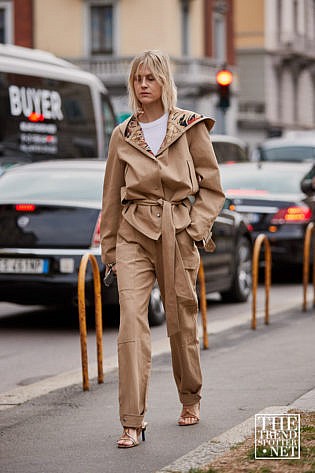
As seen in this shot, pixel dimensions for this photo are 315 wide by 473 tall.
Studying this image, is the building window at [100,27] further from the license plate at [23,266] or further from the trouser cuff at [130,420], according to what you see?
the trouser cuff at [130,420]

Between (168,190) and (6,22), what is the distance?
42.4 m

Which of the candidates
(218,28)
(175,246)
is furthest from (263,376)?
(218,28)

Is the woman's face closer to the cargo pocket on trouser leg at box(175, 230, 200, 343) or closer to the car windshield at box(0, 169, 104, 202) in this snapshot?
the cargo pocket on trouser leg at box(175, 230, 200, 343)

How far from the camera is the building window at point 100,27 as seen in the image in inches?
1906

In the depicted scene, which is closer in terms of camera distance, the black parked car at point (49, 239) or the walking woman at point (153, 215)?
the walking woman at point (153, 215)

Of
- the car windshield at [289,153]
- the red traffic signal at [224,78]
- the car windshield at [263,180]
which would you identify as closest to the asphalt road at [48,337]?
the car windshield at [263,180]

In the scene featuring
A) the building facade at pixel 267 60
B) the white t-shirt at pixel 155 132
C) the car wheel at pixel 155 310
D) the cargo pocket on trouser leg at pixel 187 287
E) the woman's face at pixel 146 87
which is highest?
the building facade at pixel 267 60

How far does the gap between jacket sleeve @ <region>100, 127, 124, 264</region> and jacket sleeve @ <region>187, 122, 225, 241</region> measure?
0.38 metres

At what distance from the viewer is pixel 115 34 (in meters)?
48.5

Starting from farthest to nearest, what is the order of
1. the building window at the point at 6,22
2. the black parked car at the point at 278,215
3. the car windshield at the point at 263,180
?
1. the building window at the point at 6,22
2. the car windshield at the point at 263,180
3. the black parked car at the point at 278,215

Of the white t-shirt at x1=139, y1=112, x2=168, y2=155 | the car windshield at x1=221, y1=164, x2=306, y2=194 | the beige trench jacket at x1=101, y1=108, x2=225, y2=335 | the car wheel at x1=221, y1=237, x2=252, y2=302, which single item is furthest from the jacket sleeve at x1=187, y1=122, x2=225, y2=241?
the car windshield at x1=221, y1=164, x2=306, y2=194

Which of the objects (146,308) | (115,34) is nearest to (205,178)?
(146,308)

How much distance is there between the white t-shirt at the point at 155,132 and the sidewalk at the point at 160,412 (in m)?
1.48

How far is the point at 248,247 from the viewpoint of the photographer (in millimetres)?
14680
